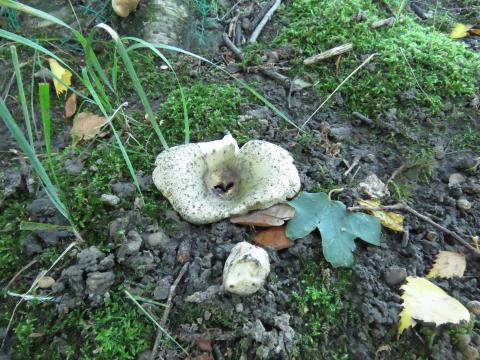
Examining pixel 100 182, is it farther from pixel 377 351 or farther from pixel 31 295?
pixel 377 351

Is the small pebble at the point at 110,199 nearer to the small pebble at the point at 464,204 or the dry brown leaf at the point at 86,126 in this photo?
the dry brown leaf at the point at 86,126

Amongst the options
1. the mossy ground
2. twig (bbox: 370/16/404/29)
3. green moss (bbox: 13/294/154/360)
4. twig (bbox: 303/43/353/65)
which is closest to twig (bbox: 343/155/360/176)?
the mossy ground

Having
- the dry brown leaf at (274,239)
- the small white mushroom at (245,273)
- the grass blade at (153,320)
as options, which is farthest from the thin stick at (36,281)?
the dry brown leaf at (274,239)

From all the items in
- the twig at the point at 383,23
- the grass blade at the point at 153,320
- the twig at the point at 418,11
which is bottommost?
the grass blade at the point at 153,320

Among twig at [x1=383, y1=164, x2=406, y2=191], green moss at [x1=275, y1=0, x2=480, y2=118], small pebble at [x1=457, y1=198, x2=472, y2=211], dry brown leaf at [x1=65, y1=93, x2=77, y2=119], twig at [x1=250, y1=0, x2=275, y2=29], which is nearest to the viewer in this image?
small pebble at [x1=457, y1=198, x2=472, y2=211]

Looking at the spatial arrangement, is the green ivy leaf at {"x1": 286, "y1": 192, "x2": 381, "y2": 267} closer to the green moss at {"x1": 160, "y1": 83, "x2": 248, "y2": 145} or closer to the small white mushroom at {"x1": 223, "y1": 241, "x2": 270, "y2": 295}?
the small white mushroom at {"x1": 223, "y1": 241, "x2": 270, "y2": 295}

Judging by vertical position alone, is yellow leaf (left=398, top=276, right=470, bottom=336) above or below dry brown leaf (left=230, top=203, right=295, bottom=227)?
below
